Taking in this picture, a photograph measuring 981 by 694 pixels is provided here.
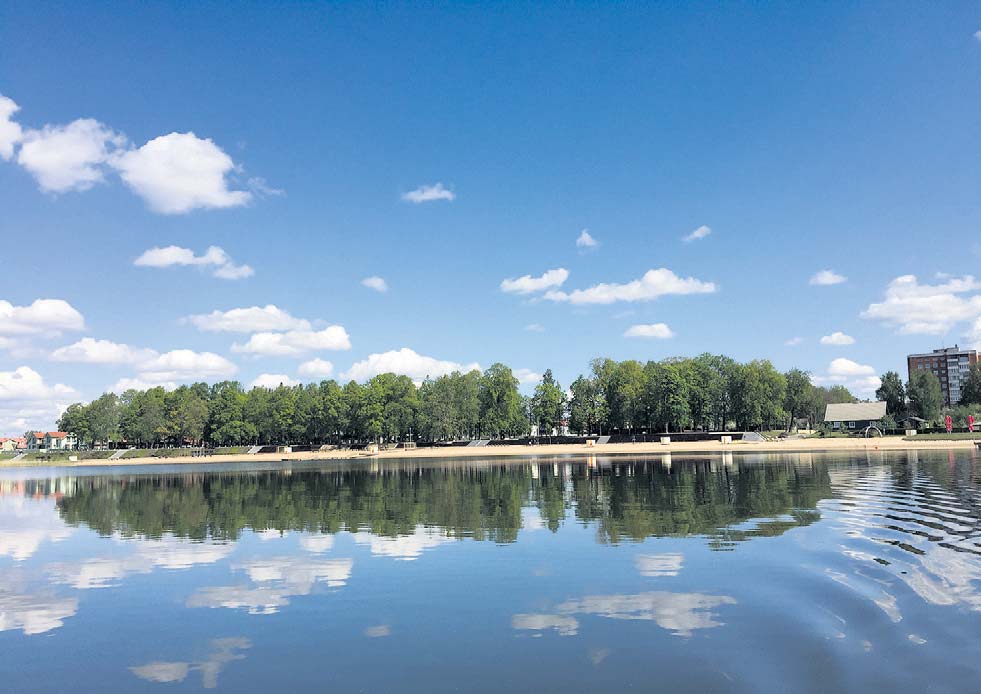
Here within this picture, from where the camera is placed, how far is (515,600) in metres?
14.2

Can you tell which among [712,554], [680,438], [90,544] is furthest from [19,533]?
[680,438]

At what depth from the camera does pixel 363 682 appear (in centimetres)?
988

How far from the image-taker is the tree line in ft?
403

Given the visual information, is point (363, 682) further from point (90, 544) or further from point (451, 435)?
point (451, 435)

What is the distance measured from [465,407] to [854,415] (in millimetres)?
84058

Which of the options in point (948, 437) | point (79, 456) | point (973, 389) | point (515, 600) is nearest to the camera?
point (515, 600)

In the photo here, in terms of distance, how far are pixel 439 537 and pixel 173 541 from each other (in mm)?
10096

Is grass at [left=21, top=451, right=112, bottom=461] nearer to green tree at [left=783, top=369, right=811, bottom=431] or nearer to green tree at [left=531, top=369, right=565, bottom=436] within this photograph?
green tree at [left=531, top=369, right=565, bottom=436]

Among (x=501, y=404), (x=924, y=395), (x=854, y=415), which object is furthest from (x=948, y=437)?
(x=501, y=404)

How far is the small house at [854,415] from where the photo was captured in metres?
140

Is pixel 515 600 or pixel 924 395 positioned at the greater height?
pixel 924 395

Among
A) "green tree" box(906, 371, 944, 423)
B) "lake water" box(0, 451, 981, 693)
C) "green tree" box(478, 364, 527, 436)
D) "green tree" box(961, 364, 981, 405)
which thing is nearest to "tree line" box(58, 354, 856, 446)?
"green tree" box(478, 364, 527, 436)

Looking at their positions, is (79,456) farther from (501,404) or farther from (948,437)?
(948,437)

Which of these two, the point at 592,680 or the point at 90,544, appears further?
the point at 90,544
